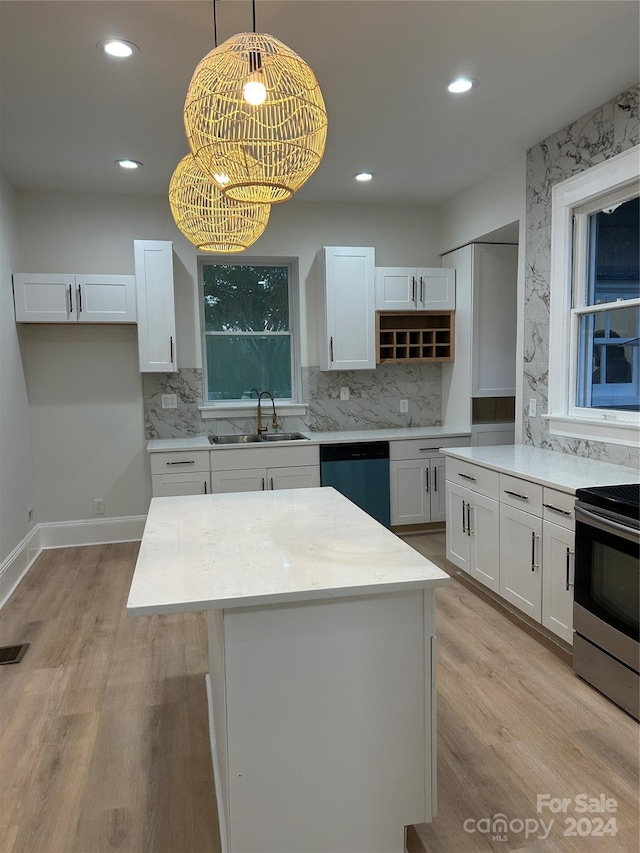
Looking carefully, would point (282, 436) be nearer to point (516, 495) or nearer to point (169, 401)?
point (169, 401)

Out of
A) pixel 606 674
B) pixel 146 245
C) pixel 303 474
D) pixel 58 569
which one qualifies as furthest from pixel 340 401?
pixel 606 674

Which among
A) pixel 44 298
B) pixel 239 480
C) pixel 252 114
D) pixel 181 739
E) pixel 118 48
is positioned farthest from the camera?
pixel 239 480

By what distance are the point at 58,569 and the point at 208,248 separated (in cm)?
290

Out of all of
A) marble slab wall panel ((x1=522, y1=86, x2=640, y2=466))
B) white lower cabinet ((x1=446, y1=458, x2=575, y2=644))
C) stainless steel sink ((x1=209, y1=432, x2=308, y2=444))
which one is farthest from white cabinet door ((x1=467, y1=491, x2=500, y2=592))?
stainless steel sink ((x1=209, y1=432, x2=308, y2=444))

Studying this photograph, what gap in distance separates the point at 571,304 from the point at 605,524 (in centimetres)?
166

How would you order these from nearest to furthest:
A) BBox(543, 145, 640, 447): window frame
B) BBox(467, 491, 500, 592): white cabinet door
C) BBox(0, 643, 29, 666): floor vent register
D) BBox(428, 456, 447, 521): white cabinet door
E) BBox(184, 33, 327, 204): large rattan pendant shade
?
BBox(184, 33, 327, 204): large rattan pendant shade → BBox(0, 643, 29, 666): floor vent register → BBox(543, 145, 640, 447): window frame → BBox(467, 491, 500, 592): white cabinet door → BBox(428, 456, 447, 521): white cabinet door

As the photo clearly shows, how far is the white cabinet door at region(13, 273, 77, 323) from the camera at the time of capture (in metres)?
4.20

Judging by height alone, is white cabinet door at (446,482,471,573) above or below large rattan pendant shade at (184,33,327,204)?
below

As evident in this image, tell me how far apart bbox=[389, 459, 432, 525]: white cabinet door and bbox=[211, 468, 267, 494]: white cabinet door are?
104 centimetres

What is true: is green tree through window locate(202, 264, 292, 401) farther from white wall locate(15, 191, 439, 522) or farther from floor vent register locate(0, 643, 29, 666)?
floor vent register locate(0, 643, 29, 666)

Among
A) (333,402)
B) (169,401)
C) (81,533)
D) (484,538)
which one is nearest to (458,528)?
(484,538)

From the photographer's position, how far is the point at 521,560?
3.03 m

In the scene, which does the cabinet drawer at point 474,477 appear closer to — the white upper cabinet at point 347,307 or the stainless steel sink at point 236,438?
the white upper cabinet at point 347,307

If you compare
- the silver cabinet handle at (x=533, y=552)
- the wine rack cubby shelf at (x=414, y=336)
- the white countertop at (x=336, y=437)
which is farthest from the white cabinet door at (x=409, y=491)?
the silver cabinet handle at (x=533, y=552)
